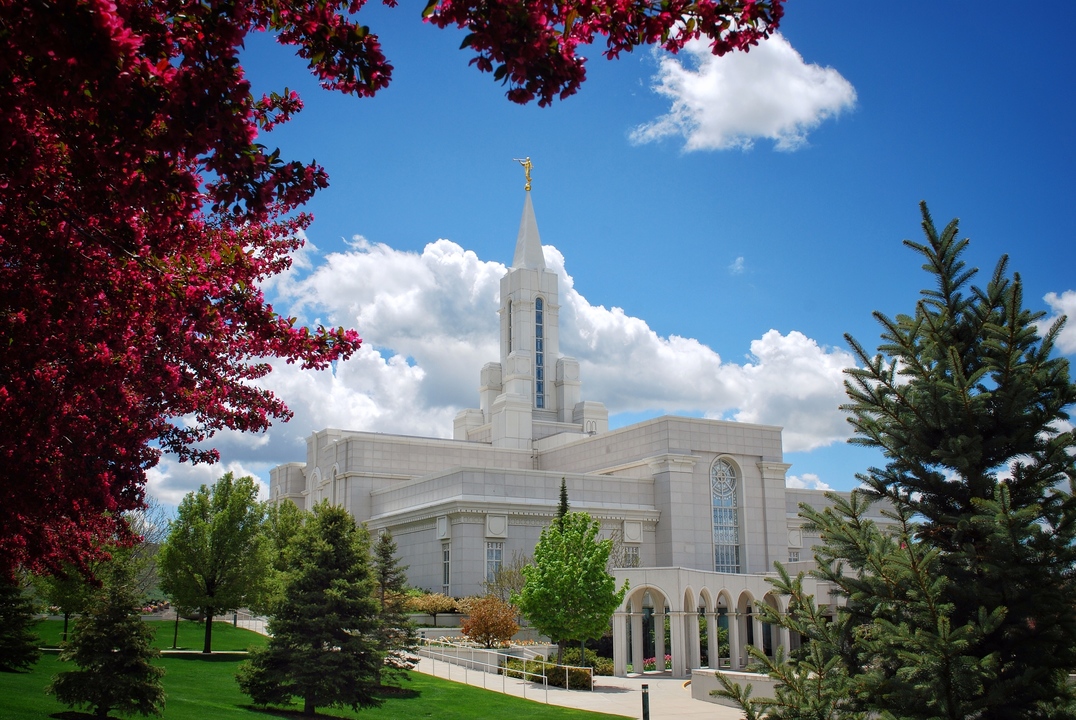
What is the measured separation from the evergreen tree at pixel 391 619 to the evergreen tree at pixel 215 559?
6761mm

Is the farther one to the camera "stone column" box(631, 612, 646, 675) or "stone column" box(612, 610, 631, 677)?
"stone column" box(631, 612, 646, 675)

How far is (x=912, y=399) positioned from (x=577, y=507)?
39.8 m

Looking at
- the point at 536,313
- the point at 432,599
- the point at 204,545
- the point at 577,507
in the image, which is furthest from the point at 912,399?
the point at 536,313

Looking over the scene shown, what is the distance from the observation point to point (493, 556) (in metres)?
44.7

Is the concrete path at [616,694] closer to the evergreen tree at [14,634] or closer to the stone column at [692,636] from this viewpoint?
the stone column at [692,636]

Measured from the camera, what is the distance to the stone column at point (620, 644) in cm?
3048

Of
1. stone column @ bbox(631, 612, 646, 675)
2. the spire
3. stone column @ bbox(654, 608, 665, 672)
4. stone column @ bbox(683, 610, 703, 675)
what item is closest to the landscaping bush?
stone column @ bbox(631, 612, 646, 675)

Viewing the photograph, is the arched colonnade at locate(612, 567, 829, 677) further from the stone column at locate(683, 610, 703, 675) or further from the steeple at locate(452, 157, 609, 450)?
the steeple at locate(452, 157, 609, 450)

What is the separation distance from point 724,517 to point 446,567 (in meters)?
15.9

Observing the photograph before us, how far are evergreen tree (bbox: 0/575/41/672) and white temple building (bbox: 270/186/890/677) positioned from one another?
17.4m

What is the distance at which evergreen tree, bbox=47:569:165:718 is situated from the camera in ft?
54.2

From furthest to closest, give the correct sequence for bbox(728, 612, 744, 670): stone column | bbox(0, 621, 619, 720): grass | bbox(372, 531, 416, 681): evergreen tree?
bbox(728, 612, 744, 670): stone column < bbox(372, 531, 416, 681): evergreen tree < bbox(0, 621, 619, 720): grass

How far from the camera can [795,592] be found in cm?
842

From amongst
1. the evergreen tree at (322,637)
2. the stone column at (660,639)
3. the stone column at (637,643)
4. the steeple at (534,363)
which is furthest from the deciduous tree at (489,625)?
the steeple at (534,363)
